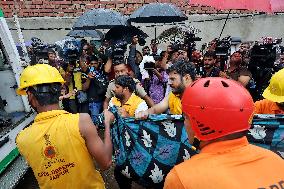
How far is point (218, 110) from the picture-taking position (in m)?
1.53

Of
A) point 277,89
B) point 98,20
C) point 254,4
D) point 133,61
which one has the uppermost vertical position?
point 254,4

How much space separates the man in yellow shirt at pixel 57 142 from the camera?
233 cm

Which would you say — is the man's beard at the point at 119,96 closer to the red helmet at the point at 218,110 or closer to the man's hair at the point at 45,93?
the man's hair at the point at 45,93

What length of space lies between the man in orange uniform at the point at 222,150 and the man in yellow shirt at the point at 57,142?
0.92 meters

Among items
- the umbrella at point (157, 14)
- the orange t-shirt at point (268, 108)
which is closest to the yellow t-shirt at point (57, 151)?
the orange t-shirt at point (268, 108)

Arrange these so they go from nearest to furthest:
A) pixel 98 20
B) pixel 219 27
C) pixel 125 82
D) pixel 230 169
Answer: pixel 230 169
pixel 125 82
pixel 98 20
pixel 219 27

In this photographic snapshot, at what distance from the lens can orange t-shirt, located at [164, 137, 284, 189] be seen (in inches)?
55.4

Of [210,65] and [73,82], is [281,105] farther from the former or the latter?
[73,82]

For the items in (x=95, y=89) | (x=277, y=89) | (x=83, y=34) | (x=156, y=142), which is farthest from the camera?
(x=83, y=34)

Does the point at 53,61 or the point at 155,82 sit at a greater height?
the point at 53,61

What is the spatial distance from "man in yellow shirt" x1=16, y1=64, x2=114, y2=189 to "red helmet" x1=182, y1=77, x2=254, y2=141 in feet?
3.16

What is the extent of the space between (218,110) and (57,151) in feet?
4.37

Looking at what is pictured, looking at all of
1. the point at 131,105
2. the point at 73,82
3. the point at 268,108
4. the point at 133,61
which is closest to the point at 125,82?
the point at 131,105

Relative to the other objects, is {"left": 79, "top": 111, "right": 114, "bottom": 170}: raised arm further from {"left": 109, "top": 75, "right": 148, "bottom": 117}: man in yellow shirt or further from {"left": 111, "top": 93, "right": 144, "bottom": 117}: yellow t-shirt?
{"left": 109, "top": 75, "right": 148, "bottom": 117}: man in yellow shirt
